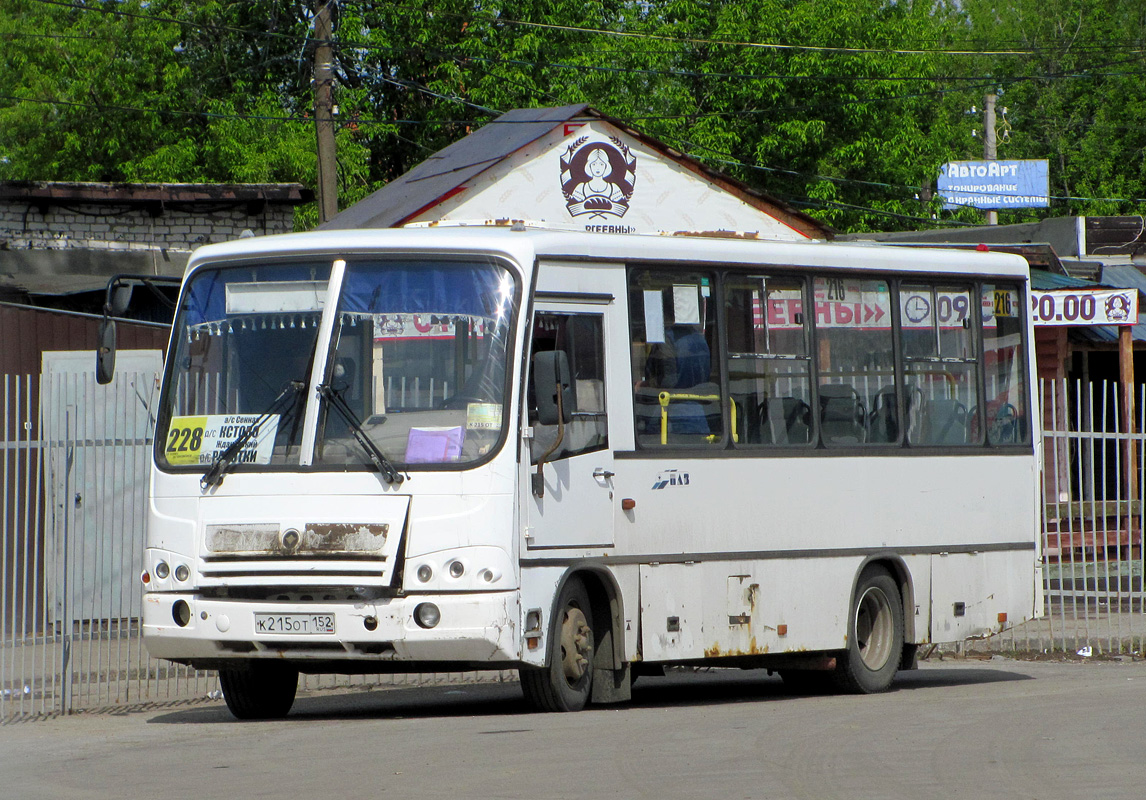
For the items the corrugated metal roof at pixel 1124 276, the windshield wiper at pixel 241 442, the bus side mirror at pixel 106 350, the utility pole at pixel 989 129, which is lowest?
the windshield wiper at pixel 241 442

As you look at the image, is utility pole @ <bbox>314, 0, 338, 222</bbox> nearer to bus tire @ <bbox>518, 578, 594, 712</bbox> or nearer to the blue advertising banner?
bus tire @ <bbox>518, 578, 594, 712</bbox>

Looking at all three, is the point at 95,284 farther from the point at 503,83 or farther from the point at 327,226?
the point at 503,83

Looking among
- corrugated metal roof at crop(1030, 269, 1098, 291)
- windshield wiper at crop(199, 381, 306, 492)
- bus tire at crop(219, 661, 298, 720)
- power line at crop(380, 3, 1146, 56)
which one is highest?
power line at crop(380, 3, 1146, 56)

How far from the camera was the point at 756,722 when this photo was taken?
10.1 m

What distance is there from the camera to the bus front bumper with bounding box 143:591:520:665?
944 centimetres

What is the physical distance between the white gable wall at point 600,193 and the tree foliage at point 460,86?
38.2ft

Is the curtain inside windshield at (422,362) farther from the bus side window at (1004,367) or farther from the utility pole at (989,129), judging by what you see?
the utility pole at (989,129)

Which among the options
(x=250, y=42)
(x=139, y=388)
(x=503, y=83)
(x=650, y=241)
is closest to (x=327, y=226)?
(x=139, y=388)

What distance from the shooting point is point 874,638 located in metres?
12.5

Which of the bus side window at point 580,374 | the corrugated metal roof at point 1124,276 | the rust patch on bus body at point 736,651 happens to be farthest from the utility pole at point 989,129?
the bus side window at point 580,374

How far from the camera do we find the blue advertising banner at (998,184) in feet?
123

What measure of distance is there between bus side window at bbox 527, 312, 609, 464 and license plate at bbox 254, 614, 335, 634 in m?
1.50

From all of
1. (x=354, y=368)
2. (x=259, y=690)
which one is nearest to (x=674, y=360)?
(x=354, y=368)

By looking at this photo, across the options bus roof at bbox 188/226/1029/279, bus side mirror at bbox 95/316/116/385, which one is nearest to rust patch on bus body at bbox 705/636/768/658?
bus roof at bbox 188/226/1029/279
